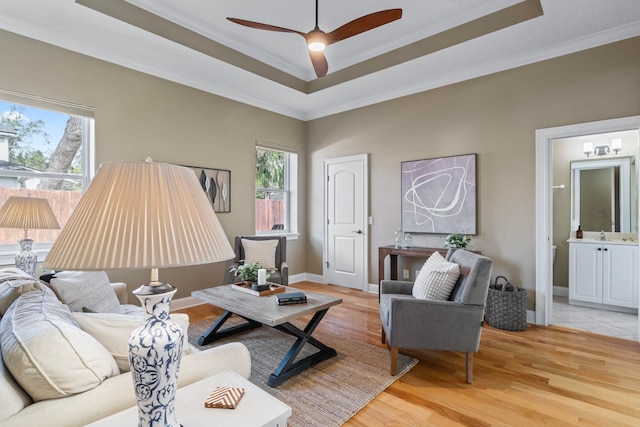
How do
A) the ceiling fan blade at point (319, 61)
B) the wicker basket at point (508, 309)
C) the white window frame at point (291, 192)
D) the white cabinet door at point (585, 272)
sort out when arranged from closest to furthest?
the ceiling fan blade at point (319, 61) < the wicker basket at point (508, 309) < the white cabinet door at point (585, 272) < the white window frame at point (291, 192)

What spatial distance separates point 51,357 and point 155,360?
0.42 m

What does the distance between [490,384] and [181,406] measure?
210 centimetres

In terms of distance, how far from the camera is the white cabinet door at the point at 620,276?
144 inches

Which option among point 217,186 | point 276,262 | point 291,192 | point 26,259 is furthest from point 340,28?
point 291,192

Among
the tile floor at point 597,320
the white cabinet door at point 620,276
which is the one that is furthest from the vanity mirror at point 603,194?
the tile floor at point 597,320

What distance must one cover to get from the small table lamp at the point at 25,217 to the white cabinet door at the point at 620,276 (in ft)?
18.6

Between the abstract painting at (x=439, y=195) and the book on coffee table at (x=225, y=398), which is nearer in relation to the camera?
the book on coffee table at (x=225, y=398)

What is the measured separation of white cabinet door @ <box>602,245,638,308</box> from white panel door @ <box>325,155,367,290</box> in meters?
2.94

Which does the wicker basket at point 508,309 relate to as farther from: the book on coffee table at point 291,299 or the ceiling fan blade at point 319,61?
the ceiling fan blade at point 319,61

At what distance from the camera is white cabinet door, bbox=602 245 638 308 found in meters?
3.65

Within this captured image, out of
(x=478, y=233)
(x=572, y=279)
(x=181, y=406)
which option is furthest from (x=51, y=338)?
(x=572, y=279)

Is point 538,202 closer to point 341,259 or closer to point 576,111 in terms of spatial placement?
point 576,111

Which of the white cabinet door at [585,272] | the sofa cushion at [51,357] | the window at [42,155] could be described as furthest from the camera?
the white cabinet door at [585,272]

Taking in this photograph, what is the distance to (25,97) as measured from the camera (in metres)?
2.90
